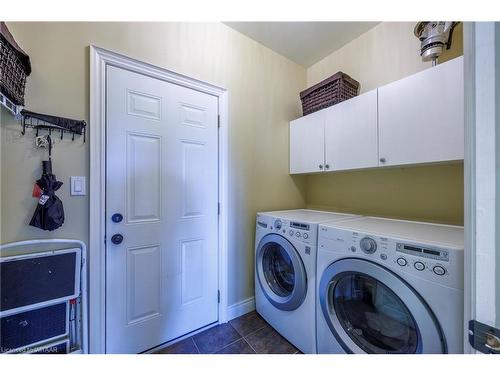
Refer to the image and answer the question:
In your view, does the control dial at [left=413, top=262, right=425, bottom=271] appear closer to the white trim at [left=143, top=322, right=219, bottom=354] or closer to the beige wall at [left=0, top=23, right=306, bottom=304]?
the beige wall at [left=0, top=23, right=306, bottom=304]

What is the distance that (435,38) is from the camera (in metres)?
1.27

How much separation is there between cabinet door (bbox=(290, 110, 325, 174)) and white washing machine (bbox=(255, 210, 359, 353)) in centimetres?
57

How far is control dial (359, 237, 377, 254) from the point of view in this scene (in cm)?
102

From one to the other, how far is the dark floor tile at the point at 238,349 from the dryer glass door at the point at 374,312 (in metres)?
0.66

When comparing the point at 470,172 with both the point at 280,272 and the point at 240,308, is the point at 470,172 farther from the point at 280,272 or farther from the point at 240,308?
the point at 240,308

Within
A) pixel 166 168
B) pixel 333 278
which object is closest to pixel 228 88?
pixel 166 168

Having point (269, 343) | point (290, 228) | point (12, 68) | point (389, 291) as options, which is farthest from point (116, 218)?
point (389, 291)

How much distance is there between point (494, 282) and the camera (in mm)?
420

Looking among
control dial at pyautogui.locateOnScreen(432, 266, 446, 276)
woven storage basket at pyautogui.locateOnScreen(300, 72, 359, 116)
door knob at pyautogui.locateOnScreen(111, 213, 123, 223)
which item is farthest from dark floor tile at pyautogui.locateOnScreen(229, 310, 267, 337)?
woven storage basket at pyautogui.locateOnScreen(300, 72, 359, 116)

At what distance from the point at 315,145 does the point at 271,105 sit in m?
0.61

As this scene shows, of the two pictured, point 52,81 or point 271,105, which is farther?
point 271,105

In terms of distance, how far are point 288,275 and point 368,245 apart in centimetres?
77

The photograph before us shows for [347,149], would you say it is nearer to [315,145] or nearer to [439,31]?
[315,145]
